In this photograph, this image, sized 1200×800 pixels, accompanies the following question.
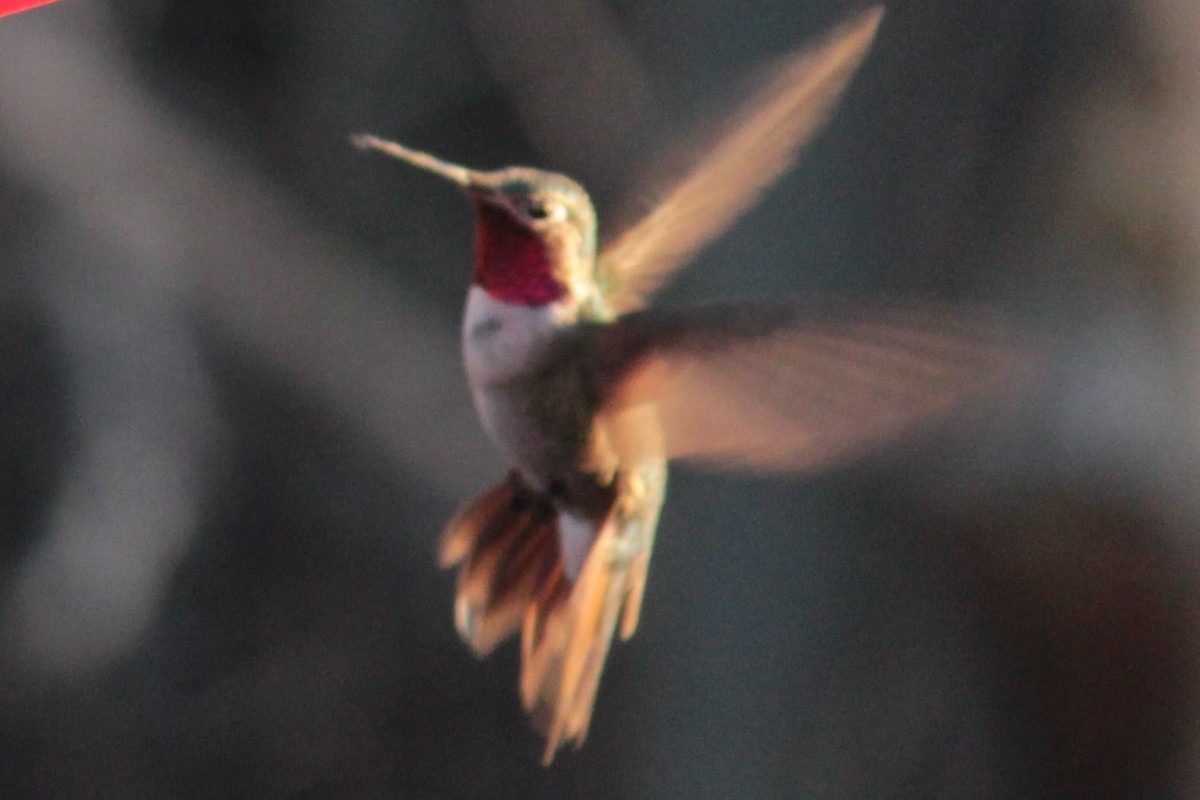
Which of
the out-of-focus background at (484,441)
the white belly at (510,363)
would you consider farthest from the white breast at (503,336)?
the out-of-focus background at (484,441)

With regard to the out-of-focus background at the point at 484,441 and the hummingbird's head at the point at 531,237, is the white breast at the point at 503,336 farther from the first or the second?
the out-of-focus background at the point at 484,441

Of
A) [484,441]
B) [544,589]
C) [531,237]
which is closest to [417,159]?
[531,237]

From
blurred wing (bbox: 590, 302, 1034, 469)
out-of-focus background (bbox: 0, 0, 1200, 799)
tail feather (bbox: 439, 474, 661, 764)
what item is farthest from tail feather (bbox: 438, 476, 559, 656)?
out-of-focus background (bbox: 0, 0, 1200, 799)

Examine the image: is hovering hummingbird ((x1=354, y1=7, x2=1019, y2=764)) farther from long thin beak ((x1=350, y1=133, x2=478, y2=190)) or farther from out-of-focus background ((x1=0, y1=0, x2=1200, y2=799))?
out-of-focus background ((x1=0, y1=0, x2=1200, y2=799))

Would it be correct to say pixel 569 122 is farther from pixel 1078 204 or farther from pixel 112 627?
pixel 112 627

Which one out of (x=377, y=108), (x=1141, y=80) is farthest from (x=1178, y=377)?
(x=377, y=108)
